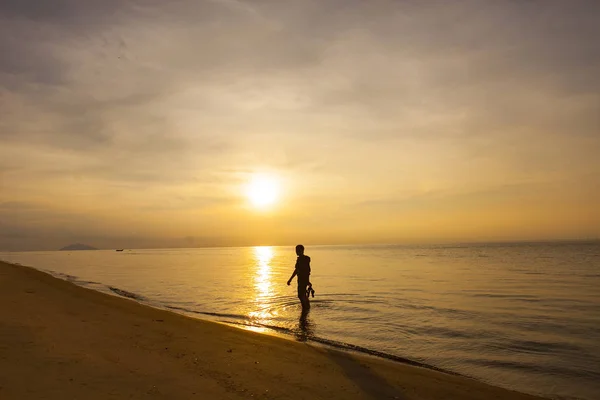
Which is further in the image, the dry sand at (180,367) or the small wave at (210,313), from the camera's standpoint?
the small wave at (210,313)

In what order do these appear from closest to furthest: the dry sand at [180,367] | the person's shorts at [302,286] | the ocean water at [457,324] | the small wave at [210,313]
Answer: the dry sand at [180,367] → the ocean water at [457,324] → the person's shorts at [302,286] → the small wave at [210,313]

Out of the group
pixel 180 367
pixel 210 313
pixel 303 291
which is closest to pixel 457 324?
pixel 303 291

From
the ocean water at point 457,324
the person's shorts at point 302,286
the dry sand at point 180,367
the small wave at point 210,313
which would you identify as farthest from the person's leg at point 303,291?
the dry sand at point 180,367

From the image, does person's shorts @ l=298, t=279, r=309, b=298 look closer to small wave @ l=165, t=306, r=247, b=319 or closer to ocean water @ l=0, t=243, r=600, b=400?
ocean water @ l=0, t=243, r=600, b=400

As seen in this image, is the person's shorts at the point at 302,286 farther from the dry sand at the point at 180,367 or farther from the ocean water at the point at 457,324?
the dry sand at the point at 180,367

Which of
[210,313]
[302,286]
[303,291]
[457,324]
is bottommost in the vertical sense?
[210,313]

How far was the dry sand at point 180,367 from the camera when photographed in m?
6.22

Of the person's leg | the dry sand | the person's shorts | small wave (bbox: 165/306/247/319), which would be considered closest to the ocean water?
small wave (bbox: 165/306/247/319)

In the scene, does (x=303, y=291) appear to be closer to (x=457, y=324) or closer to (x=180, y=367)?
(x=457, y=324)

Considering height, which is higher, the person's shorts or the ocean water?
the person's shorts

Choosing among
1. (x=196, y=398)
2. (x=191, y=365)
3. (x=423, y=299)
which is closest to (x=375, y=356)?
(x=191, y=365)

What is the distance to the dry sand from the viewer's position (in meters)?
6.22

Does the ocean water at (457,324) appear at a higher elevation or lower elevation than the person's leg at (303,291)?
lower

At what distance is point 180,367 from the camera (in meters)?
7.56
